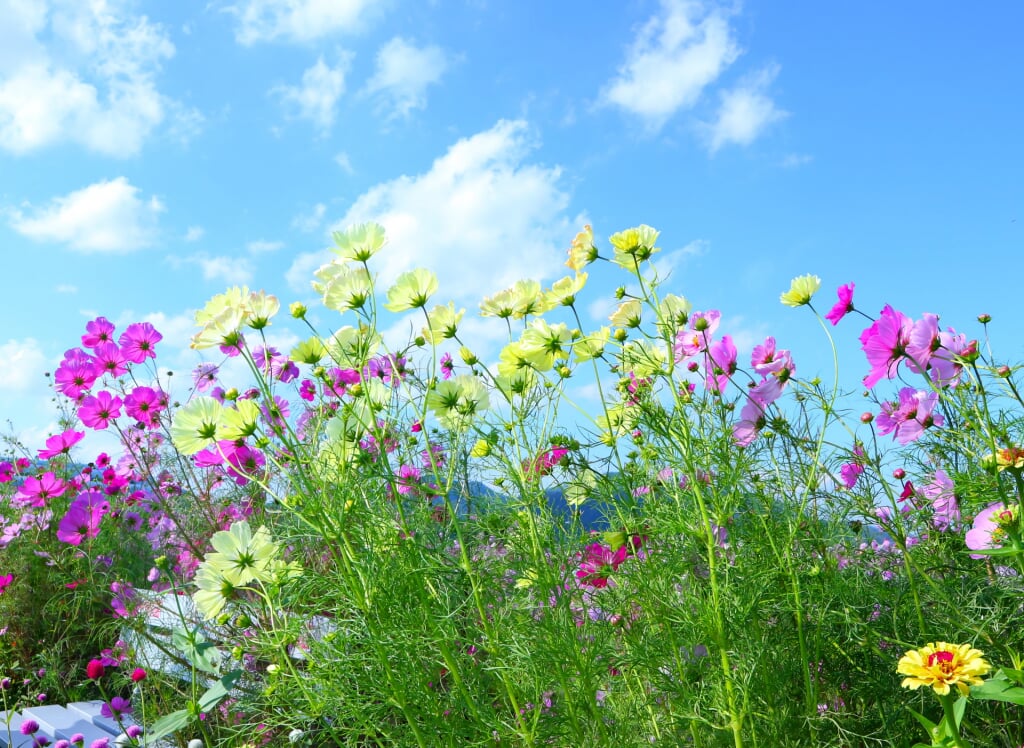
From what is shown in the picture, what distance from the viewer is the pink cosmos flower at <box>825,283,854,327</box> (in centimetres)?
191

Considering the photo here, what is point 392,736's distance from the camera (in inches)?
60.9

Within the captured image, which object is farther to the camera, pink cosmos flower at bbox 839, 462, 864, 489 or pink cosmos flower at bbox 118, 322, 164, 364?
pink cosmos flower at bbox 118, 322, 164, 364

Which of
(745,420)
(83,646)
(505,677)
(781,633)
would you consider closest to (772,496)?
(745,420)

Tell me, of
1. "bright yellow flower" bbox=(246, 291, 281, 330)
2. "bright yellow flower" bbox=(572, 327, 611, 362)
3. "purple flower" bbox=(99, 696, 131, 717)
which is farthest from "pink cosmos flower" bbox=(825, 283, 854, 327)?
"purple flower" bbox=(99, 696, 131, 717)

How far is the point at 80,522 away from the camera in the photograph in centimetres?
341

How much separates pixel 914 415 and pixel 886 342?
0.28 meters

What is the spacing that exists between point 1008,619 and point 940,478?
1.22 ft

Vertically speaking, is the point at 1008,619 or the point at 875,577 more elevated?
the point at 875,577

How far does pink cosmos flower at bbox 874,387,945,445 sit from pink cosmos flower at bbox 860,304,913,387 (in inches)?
7.4

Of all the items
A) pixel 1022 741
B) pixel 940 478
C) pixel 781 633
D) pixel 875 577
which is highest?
pixel 940 478

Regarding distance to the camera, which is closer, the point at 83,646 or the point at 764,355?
the point at 764,355

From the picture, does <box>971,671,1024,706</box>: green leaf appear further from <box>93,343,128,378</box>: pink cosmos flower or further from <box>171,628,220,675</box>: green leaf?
<box>93,343,128,378</box>: pink cosmos flower

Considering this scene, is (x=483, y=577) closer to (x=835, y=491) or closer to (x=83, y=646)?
(x=835, y=491)

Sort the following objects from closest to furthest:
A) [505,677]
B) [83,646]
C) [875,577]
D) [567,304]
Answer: [505,677], [567,304], [875,577], [83,646]
